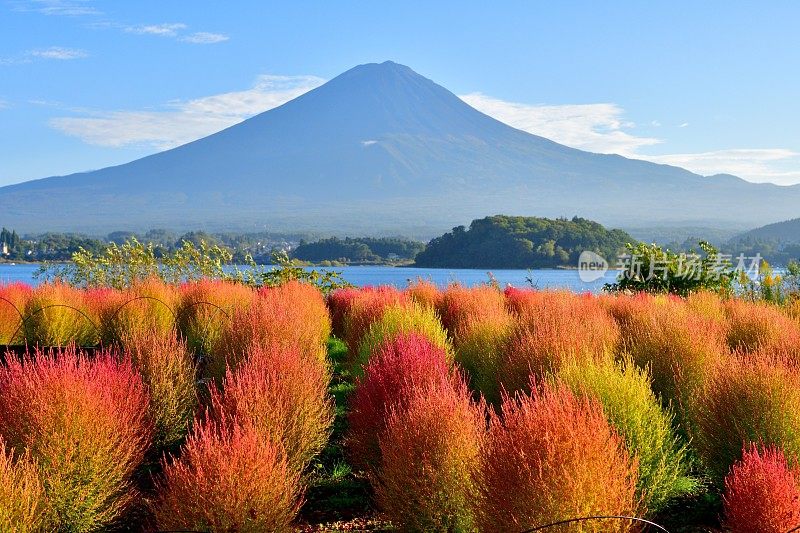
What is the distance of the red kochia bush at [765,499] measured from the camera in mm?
4309

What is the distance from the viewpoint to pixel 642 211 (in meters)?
192

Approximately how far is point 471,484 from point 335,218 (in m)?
157

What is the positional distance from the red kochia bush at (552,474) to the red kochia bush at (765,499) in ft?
2.10

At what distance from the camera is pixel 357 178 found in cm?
17438

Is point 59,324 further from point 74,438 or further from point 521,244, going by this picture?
point 521,244

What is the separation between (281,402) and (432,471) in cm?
178

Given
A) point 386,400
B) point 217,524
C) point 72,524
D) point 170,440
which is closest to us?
point 217,524

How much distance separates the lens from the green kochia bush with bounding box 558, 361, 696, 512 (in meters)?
5.48

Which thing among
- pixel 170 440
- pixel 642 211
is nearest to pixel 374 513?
pixel 170 440

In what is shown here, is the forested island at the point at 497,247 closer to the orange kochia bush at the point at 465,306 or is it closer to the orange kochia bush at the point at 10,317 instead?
the orange kochia bush at the point at 465,306

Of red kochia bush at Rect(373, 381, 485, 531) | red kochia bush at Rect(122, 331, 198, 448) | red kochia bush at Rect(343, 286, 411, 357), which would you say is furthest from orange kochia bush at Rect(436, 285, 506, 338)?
red kochia bush at Rect(373, 381, 485, 531)

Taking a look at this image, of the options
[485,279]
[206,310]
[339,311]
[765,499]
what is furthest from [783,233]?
[765,499]

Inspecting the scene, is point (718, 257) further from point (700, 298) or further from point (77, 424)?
point (77, 424)

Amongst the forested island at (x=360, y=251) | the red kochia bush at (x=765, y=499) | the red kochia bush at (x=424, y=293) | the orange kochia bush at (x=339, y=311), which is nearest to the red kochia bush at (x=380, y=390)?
the red kochia bush at (x=765, y=499)
